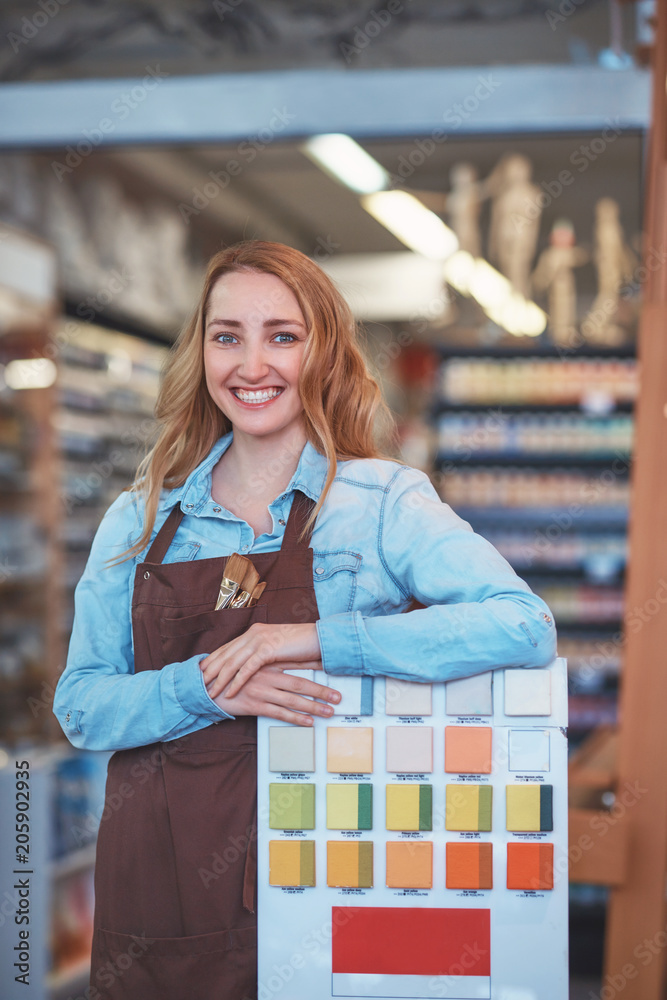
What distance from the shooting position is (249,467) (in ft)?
5.63

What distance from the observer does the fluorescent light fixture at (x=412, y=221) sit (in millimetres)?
7877

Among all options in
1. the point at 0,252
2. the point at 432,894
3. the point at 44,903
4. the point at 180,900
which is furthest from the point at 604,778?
the point at 0,252

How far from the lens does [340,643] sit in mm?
Answer: 1494

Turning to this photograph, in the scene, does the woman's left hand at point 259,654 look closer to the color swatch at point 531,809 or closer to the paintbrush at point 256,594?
the paintbrush at point 256,594

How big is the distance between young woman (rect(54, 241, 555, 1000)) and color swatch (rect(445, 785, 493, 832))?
0.19 metres

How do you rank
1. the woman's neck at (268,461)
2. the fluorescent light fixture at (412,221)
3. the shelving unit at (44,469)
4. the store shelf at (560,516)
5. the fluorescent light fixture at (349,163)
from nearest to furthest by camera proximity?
the woman's neck at (268,461)
the shelving unit at (44,469)
the store shelf at (560,516)
the fluorescent light fixture at (349,163)
the fluorescent light fixture at (412,221)

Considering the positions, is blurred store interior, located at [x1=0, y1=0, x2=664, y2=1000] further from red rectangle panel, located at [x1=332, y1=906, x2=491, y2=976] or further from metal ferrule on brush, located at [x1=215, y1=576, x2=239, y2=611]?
metal ferrule on brush, located at [x1=215, y1=576, x2=239, y2=611]

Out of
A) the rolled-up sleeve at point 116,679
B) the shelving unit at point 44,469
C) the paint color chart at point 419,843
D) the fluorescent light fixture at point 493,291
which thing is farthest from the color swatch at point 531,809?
the fluorescent light fixture at point 493,291

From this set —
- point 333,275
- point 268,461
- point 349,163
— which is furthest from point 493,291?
point 268,461

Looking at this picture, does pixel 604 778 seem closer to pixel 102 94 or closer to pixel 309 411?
pixel 309 411

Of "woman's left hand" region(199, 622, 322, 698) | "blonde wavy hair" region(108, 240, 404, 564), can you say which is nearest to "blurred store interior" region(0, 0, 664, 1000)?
"blonde wavy hair" region(108, 240, 404, 564)

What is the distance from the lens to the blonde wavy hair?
5.32 feet

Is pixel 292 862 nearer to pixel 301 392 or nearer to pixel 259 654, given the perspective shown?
pixel 259 654

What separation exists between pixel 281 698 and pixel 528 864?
1.52 ft
